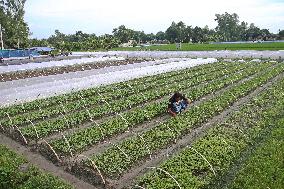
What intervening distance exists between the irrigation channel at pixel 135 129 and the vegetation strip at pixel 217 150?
0.03 m

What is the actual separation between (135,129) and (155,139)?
6.71 feet

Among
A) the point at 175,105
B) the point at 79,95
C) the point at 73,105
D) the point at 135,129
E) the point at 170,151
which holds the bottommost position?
the point at 170,151

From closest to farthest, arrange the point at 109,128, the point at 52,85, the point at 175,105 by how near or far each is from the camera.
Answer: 1. the point at 109,128
2. the point at 175,105
3. the point at 52,85

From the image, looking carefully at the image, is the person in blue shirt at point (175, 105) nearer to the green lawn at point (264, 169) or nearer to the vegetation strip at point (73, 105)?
the vegetation strip at point (73, 105)

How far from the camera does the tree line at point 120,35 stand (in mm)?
79562

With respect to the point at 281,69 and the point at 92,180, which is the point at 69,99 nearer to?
the point at 92,180

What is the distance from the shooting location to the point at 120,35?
447 feet

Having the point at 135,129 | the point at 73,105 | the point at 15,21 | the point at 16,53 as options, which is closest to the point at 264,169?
the point at 135,129

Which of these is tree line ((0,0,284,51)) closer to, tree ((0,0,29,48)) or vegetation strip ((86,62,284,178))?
tree ((0,0,29,48))

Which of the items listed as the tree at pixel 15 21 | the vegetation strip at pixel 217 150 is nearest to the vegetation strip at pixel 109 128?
the vegetation strip at pixel 217 150

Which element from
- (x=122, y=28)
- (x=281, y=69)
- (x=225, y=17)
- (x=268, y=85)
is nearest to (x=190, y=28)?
(x=122, y=28)

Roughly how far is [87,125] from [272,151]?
8.48 metres

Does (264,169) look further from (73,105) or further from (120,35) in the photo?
(120,35)

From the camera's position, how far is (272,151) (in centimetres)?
1286
